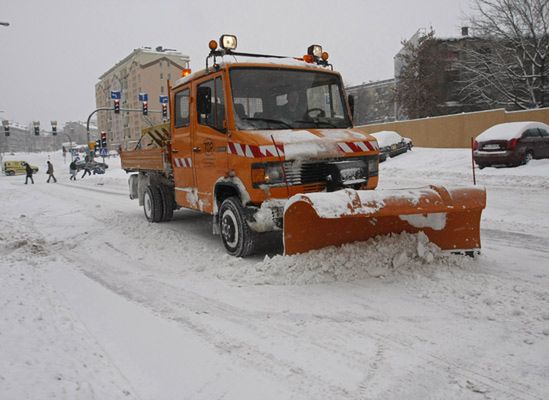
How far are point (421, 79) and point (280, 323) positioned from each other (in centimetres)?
3563

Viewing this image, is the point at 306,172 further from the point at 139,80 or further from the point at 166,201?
the point at 139,80

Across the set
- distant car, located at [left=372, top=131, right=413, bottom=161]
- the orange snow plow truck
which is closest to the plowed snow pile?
the orange snow plow truck

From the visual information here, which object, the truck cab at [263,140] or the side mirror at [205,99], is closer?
the truck cab at [263,140]

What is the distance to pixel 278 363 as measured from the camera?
291 cm

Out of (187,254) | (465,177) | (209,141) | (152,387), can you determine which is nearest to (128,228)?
(187,254)

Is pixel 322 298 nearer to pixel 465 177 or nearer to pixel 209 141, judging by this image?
pixel 209 141

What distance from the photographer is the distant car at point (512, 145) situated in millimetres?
14031

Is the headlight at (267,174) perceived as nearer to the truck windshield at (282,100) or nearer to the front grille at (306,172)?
the front grille at (306,172)

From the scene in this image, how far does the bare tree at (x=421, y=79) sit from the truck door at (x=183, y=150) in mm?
32185

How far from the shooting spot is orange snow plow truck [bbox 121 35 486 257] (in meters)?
4.36

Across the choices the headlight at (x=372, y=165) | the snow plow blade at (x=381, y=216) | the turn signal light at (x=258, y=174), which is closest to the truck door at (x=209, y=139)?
the turn signal light at (x=258, y=174)

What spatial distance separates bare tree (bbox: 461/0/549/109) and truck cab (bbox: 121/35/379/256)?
89.4 feet

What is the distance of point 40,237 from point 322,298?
5.53m

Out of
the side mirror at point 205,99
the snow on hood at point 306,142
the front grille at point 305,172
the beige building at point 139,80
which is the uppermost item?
the beige building at point 139,80
